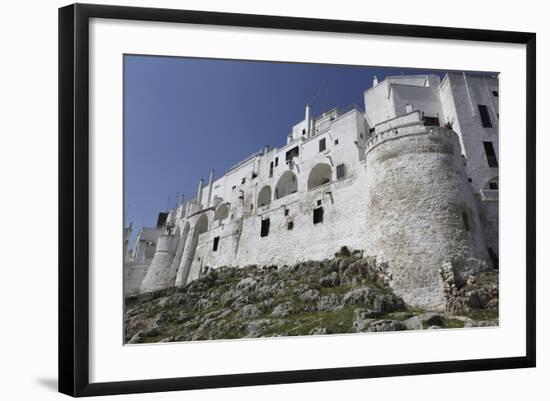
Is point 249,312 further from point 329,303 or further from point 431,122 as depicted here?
point 431,122

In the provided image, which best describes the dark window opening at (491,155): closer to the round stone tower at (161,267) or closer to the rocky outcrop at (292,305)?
the rocky outcrop at (292,305)

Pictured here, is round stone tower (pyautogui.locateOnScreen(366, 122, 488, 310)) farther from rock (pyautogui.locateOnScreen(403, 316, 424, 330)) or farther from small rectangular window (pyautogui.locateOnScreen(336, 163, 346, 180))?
small rectangular window (pyautogui.locateOnScreen(336, 163, 346, 180))

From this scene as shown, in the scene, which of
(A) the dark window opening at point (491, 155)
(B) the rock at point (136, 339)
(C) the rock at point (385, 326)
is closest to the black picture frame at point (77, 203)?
(B) the rock at point (136, 339)

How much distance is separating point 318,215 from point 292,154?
2.87ft

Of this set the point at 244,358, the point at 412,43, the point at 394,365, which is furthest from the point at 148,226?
the point at 412,43

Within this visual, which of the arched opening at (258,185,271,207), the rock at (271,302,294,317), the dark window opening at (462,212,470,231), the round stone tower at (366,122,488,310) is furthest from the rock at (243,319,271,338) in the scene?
the dark window opening at (462,212,470,231)

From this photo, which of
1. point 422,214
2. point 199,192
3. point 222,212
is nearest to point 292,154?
point 222,212

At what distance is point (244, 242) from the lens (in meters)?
7.91

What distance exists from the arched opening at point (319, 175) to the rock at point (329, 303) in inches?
59.7

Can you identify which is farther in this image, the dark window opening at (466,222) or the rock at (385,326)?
the dark window opening at (466,222)

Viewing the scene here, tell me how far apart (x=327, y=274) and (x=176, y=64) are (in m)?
3.09

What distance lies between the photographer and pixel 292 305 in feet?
25.8

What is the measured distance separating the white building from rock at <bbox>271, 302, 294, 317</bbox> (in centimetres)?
54

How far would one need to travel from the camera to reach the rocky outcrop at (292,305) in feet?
24.2
